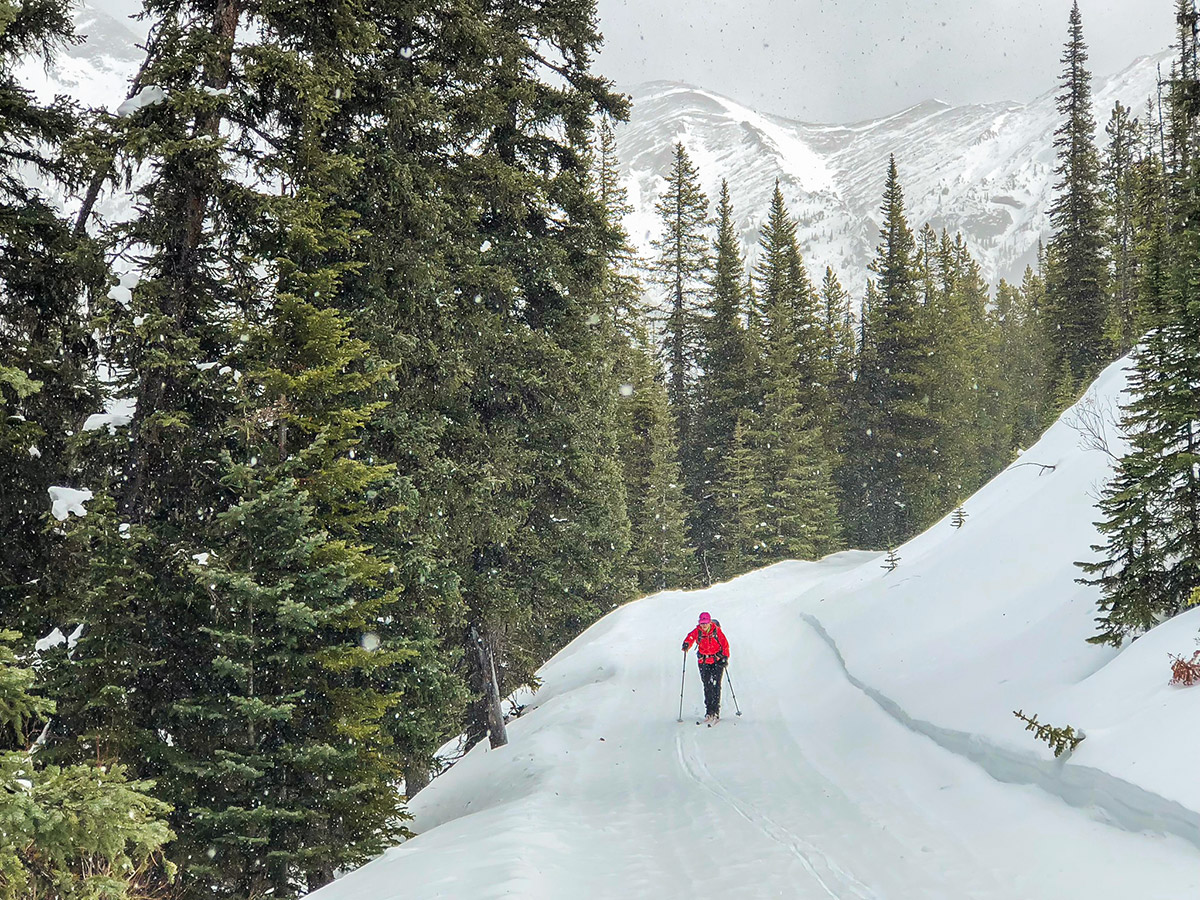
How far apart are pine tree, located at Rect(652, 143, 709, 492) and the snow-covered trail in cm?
2916

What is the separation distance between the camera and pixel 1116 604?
9.73 m

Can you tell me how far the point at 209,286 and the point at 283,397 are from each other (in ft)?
5.48

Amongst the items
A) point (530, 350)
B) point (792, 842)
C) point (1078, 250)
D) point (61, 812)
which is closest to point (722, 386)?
point (1078, 250)

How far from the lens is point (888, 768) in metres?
10.6

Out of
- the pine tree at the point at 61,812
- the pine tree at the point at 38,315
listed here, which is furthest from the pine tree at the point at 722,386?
the pine tree at the point at 61,812

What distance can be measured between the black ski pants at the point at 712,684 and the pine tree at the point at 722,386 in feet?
91.1

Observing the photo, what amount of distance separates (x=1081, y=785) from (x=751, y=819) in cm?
333

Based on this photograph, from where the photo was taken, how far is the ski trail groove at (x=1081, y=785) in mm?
6645

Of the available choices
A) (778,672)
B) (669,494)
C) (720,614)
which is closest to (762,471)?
(669,494)

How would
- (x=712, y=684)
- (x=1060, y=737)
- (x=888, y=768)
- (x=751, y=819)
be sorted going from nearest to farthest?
(x=1060, y=737)
(x=751, y=819)
(x=888, y=768)
(x=712, y=684)

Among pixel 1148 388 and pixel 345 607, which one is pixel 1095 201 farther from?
pixel 345 607

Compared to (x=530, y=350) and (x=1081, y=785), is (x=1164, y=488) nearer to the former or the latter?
(x=1081, y=785)

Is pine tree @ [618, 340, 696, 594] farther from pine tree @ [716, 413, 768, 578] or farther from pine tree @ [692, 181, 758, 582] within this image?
pine tree @ [692, 181, 758, 582]

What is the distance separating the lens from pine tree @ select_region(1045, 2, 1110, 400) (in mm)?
40031
